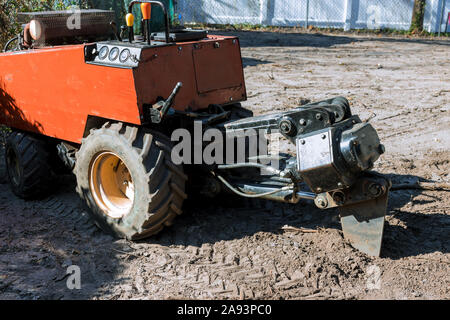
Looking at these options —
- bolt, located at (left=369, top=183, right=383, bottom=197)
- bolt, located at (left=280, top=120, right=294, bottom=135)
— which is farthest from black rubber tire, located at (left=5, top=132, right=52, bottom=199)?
bolt, located at (left=369, top=183, right=383, bottom=197)

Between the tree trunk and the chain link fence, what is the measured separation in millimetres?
139

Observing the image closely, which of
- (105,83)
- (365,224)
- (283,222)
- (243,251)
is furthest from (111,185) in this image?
(365,224)

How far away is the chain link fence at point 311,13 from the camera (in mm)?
17656

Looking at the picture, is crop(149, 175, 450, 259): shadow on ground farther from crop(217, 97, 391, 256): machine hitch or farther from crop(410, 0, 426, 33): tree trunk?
crop(410, 0, 426, 33): tree trunk

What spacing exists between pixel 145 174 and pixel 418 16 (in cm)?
1547

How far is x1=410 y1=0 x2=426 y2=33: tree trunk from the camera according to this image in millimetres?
17391

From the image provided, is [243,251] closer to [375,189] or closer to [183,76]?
[375,189]

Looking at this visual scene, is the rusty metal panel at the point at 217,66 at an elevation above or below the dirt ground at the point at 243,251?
above

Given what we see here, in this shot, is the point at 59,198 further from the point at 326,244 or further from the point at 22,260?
the point at 326,244

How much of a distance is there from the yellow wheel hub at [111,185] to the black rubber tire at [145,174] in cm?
13

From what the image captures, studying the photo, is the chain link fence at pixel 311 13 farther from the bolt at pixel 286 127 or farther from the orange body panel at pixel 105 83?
the bolt at pixel 286 127

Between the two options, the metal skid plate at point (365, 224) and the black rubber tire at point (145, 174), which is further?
the black rubber tire at point (145, 174)
